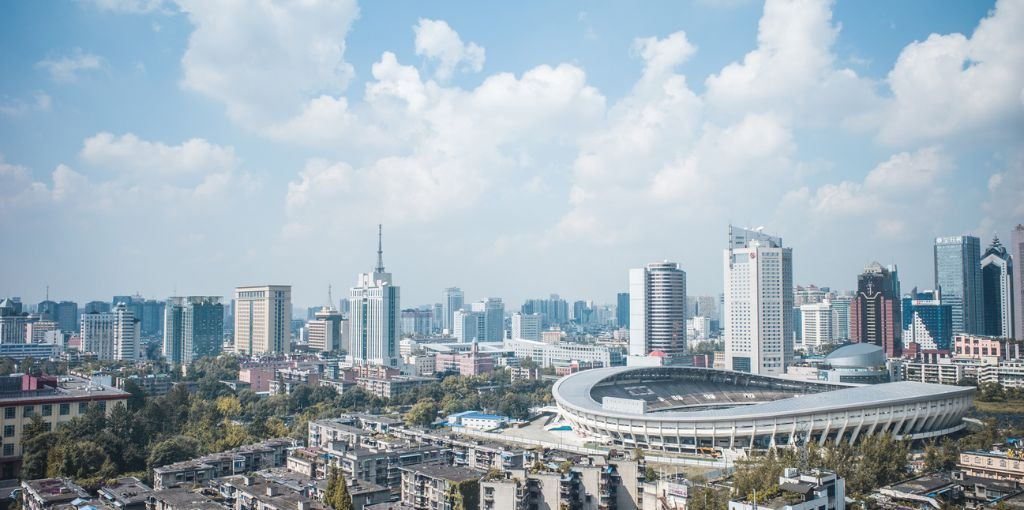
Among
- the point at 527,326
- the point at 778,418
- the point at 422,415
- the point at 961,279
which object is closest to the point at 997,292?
the point at 961,279

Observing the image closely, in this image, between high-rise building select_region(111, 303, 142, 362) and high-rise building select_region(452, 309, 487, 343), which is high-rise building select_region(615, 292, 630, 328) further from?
high-rise building select_region(111, 303, 142, 362)

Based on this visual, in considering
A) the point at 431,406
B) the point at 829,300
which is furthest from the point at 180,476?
the point at 829,300

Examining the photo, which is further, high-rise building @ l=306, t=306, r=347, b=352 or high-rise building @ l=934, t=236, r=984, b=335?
high-rise building @ l=306, t=306, r=347, b=352

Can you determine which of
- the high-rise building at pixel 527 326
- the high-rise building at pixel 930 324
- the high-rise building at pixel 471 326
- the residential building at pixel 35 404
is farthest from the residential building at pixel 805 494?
the high-rise building at pixel 471 326

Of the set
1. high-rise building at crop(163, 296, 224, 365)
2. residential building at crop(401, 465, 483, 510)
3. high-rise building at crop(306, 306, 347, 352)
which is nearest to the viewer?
residential building at crop(401, 465, 483, 510)

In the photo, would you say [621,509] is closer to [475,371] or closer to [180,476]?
[180,476]

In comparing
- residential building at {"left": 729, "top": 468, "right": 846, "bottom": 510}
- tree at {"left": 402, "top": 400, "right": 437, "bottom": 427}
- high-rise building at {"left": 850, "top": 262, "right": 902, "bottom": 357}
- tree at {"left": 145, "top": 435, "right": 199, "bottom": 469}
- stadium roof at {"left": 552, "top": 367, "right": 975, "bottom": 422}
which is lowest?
tree at {"left": 402, "top": 400, "right": 437, "bottom": 427}

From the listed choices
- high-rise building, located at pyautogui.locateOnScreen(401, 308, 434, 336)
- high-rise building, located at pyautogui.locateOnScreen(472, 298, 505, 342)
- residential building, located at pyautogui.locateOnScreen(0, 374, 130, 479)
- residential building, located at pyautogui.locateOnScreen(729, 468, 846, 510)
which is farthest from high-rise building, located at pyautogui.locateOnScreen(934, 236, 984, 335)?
high-rise building, located at pyautogui.locateOnScreen(401, 308, 434, 336)

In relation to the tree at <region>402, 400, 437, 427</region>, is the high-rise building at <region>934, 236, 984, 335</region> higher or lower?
higher
